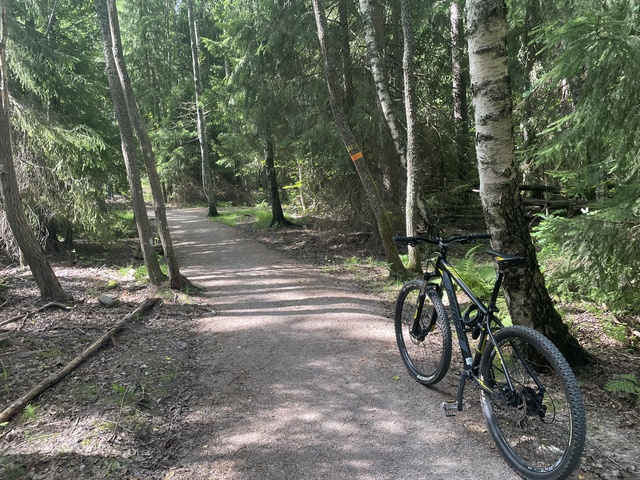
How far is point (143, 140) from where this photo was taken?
317 inches

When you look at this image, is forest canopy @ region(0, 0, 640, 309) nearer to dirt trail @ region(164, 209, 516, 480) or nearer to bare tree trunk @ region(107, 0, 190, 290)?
dirt trail @ region(164, 209, 516, 480)

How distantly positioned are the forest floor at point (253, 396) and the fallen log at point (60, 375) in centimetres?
7

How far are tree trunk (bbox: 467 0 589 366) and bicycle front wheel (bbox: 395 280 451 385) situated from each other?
672 mm

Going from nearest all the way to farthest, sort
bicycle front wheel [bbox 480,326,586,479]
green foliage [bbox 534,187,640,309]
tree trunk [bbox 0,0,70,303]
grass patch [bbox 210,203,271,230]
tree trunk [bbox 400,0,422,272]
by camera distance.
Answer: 1. bicycle front wheel [bbox 480,326,586,479]
2. green foliage [bbox 534,187,640,309]
3. tree trunk [bbox 0,0,70,303]
4. tree trunk [bbox 400,0,422,272]
5. grass patch [bbox 210,203,271,230]

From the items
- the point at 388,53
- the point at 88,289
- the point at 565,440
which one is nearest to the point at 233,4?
the point at 388,53

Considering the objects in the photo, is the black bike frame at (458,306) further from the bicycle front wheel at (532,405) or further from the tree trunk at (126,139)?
the tree trunk at (126,139)

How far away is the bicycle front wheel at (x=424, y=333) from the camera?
12.0 feet

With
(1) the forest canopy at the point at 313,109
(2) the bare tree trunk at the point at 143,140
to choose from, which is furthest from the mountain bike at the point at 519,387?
(2) the bare tree trunk at the point at 143,140

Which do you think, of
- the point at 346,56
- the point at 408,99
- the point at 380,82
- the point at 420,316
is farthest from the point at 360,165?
the point at 420,316

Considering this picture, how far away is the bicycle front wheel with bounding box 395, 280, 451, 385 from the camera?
365cm

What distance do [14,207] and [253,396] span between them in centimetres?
582

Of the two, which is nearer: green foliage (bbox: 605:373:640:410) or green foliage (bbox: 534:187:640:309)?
green foliage (bbox: 605:373:640:410)

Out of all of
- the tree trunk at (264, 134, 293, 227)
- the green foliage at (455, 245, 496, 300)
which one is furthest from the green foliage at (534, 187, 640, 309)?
the tree trunk at (264, 134, 293, 227)

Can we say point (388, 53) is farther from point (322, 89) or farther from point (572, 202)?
A: point (572, 202)
